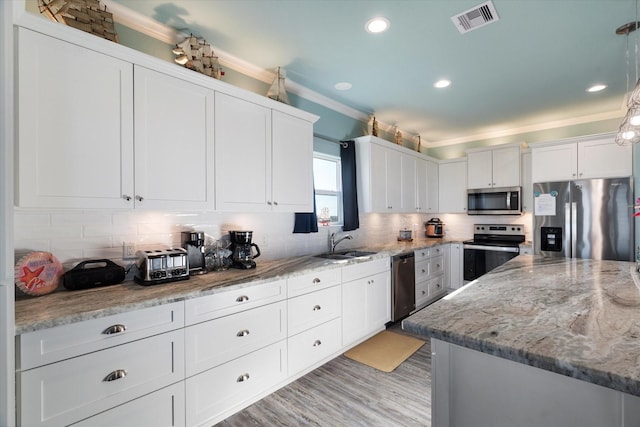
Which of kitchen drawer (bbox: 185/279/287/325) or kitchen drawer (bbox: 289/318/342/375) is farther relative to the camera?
kitchen drawer (bbox: 289/318/342/375)

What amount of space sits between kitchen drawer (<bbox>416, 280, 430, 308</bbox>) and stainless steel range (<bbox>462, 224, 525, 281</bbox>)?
876 millimetres

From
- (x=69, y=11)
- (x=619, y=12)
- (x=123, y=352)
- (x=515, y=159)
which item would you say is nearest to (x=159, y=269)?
(x=123, y=352)

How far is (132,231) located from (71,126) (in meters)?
0.77

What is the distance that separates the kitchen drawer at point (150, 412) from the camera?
1.42 metres

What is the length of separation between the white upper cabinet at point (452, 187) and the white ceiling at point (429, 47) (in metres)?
1.41

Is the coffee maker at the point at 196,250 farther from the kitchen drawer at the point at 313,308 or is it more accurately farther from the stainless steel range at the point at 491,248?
the stainless steel range at the point at 491,248

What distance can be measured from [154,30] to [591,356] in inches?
117

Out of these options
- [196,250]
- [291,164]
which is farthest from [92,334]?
[291,164]

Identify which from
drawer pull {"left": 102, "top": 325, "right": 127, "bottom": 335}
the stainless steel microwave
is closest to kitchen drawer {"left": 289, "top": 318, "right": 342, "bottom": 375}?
drawer pull {"left": 102, "top": 325, "right": 127, "bottom": 335}

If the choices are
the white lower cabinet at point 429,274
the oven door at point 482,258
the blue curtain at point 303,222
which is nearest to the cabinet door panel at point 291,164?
the blue curtain at point 303,222

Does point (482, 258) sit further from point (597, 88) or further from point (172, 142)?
point (172, 142)

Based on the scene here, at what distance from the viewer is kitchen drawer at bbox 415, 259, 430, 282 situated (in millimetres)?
3967

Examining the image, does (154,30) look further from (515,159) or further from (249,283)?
(515,159)

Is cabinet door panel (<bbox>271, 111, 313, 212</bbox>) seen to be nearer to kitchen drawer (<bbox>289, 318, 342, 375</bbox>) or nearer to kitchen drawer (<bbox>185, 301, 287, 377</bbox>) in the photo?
kitchen drawer (<bbox>185, 301, 287, 377</bbox>)
